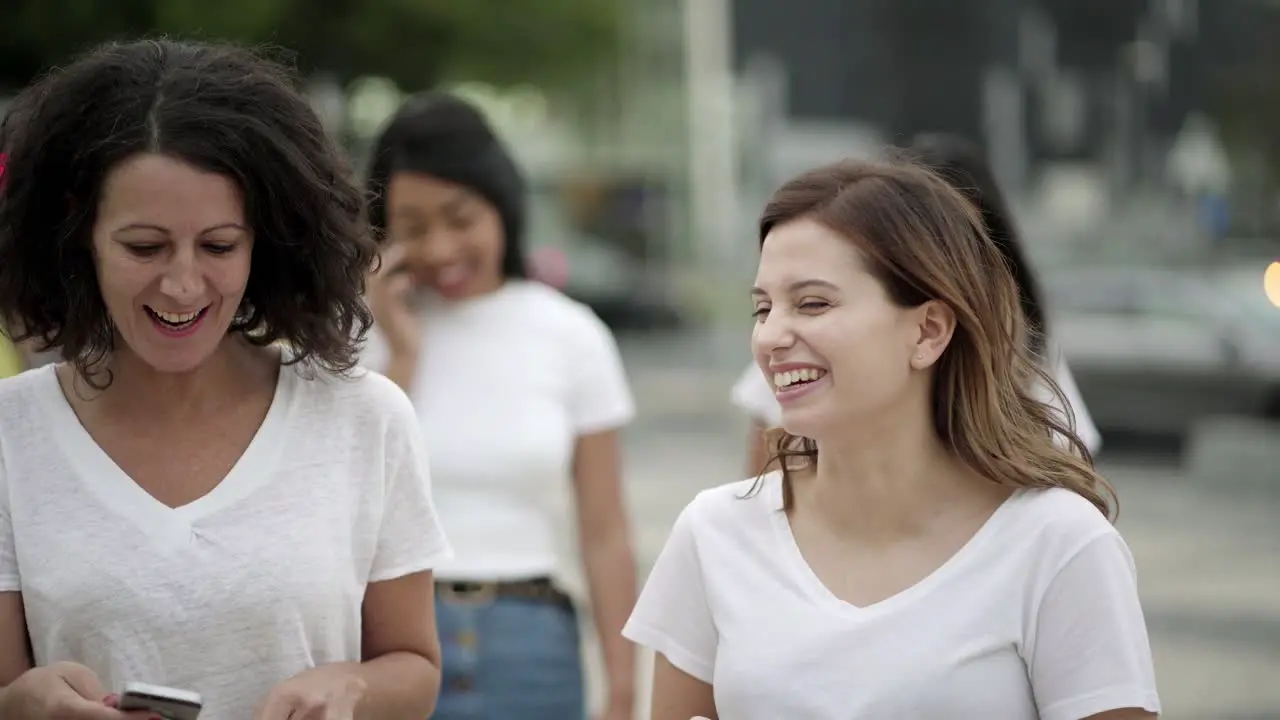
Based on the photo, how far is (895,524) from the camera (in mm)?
2582

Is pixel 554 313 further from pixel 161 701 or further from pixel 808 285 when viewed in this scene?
pixel 161 701

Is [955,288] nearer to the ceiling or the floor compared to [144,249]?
nearer to the floor

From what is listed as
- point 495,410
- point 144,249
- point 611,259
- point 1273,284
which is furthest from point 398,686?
point 611,259

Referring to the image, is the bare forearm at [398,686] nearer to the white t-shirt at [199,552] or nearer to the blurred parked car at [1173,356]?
the white t-shirt at [199,552]

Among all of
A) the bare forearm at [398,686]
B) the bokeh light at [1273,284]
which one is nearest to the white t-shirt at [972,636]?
the bare forearm at [398,686]

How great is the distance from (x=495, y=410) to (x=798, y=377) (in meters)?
1.49

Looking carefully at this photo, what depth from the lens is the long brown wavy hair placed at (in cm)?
257

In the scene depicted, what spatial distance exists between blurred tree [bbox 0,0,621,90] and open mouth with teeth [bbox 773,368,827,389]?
52.1ft

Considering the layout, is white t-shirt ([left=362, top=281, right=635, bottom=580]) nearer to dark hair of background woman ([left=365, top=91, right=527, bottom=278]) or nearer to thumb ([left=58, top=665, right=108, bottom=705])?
dark hair of background woman ([left=365, top=91, right=527, bottom=278])

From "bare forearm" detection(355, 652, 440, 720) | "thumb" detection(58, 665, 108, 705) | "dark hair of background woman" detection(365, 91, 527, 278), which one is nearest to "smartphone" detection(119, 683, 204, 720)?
"thumb" detection(58, 665, 108, 705)

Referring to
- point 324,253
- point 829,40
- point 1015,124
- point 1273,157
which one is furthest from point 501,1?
point 324,253

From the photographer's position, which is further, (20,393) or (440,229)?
(440,229)

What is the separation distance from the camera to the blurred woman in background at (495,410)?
3785 millimetres

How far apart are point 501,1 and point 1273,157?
11.6 m
